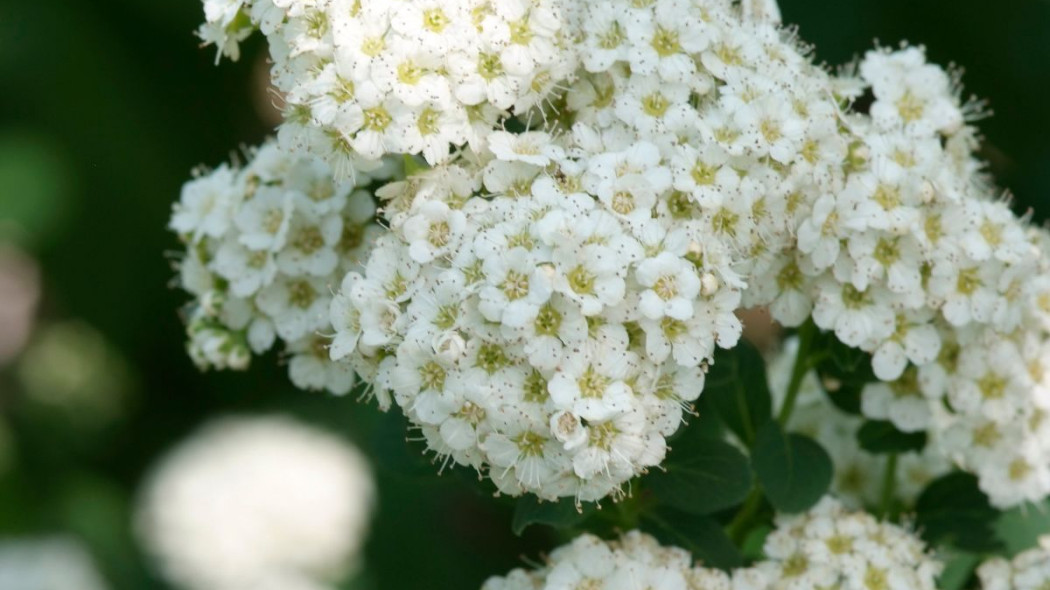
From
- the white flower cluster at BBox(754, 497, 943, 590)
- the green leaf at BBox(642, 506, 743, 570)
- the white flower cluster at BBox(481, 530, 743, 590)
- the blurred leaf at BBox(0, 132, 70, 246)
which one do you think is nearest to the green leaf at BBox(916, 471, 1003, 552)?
the white flower cluster at BBox(754, 497, 943, 590)

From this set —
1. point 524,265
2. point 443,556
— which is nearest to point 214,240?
point 524,265

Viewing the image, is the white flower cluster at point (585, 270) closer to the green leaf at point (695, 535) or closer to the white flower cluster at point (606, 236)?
the white flower cluster at point (606, 236)

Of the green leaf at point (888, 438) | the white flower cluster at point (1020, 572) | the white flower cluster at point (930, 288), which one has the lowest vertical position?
the white flower cluster at point (1020, 572)

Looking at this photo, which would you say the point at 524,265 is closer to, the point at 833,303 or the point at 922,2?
the point at 833,303

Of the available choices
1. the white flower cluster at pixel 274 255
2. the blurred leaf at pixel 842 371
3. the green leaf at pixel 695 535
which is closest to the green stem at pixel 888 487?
the blurred leaf at pixel 842 371

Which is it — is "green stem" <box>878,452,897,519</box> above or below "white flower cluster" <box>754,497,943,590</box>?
above

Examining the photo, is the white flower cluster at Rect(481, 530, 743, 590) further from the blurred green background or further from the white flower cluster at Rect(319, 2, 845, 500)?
the blurred green background

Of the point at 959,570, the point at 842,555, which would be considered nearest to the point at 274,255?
the point at 842,555
